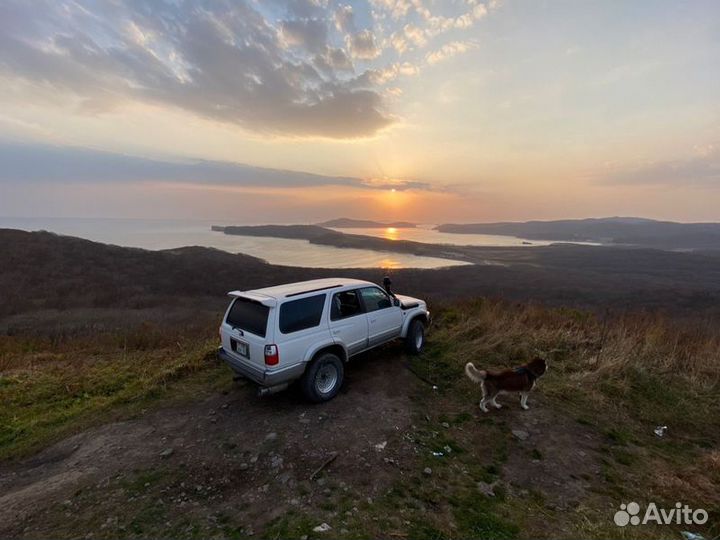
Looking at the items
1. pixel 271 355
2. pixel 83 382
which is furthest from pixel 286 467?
pixel 83 382

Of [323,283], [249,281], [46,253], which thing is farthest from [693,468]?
[46,253]

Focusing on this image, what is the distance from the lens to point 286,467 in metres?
4.59

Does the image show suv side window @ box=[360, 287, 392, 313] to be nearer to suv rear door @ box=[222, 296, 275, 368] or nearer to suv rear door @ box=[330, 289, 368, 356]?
suv rear door @ box=[330, 289, 368, 356]

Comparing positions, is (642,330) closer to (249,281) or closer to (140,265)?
(249,281)

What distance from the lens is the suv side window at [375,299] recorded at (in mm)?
7141

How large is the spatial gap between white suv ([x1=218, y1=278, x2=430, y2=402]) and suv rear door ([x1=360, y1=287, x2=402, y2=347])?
0.02 meters

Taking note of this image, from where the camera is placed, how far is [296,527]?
351cm

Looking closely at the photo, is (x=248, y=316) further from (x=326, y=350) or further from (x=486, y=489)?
(x=486, y=489)

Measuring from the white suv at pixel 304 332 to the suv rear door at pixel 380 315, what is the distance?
0.8 inches

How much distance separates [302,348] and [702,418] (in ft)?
24.8

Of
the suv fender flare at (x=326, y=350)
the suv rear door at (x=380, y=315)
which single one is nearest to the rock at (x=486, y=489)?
the suv fender flare at (x=326, y=350)

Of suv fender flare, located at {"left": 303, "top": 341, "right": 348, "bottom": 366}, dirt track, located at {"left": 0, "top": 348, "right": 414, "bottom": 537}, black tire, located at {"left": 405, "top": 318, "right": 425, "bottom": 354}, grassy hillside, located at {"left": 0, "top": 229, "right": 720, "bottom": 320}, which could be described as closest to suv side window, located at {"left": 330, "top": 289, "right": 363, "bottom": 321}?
suv fender flare, located at {"left": 303, "top": 341, "right": 348, "bottom": 366}

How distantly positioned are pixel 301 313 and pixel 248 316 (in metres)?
0.95

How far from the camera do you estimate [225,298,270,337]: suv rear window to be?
5.63 m
